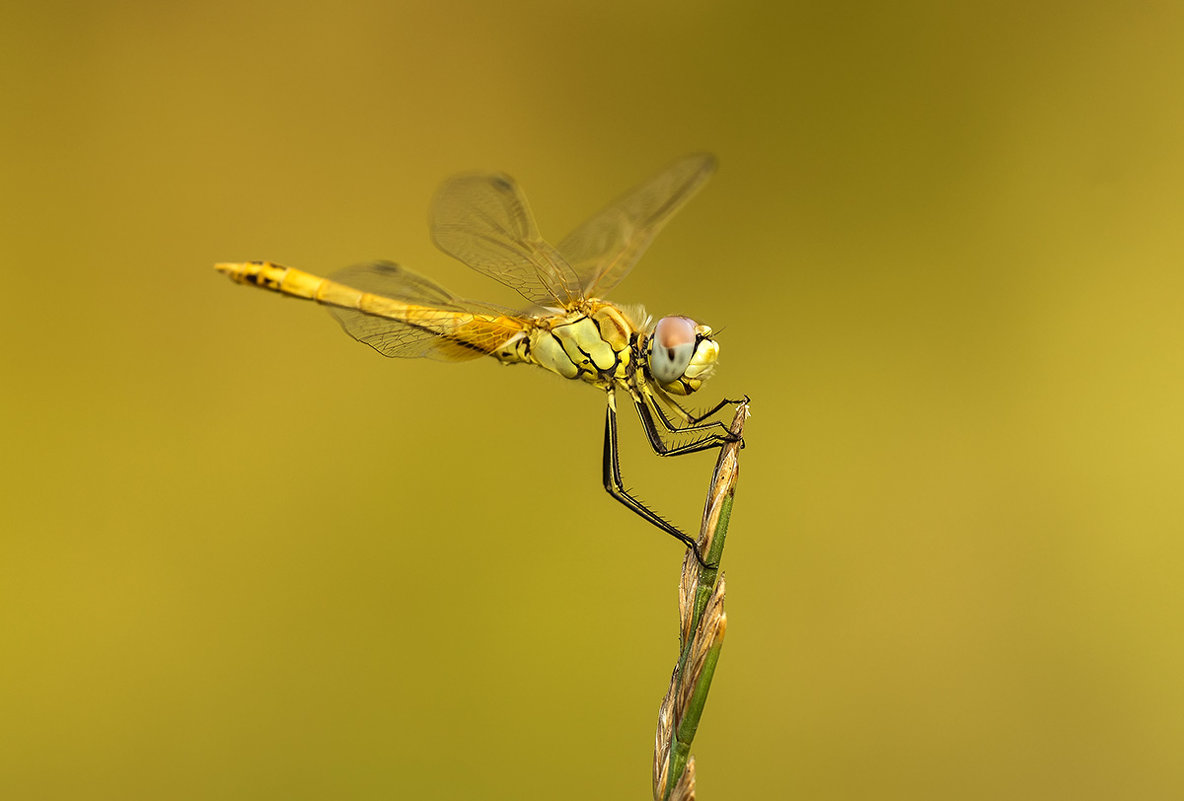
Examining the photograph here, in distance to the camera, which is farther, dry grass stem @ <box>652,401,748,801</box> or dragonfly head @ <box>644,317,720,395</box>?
dragonfly head @ <box>644,317,720,395</box>

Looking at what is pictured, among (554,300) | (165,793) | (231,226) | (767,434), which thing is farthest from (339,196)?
(165,793)

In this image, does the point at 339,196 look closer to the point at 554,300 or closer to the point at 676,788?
the point at 554,300

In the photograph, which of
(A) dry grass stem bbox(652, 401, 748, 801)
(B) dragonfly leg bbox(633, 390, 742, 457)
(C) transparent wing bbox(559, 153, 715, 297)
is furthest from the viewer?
(C) transparent wing bbox(559, 153, 715, 297)

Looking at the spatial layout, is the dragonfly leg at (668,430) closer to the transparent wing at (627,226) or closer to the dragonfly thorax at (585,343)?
the dragonfly thorax at (585,343)

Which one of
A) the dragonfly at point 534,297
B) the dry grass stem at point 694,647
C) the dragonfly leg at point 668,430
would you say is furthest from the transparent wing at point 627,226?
the dry grass stem at point 694,647

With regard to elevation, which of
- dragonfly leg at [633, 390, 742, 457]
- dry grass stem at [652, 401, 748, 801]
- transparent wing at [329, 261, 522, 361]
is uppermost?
transparent wing at [329, 261, 522, 361]

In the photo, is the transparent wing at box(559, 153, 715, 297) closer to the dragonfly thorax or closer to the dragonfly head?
the dragonfly thorax

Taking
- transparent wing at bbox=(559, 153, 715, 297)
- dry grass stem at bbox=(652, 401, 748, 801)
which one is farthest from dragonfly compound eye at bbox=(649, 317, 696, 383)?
dry grass stem at bbox=(652, 401, 748, 801)
